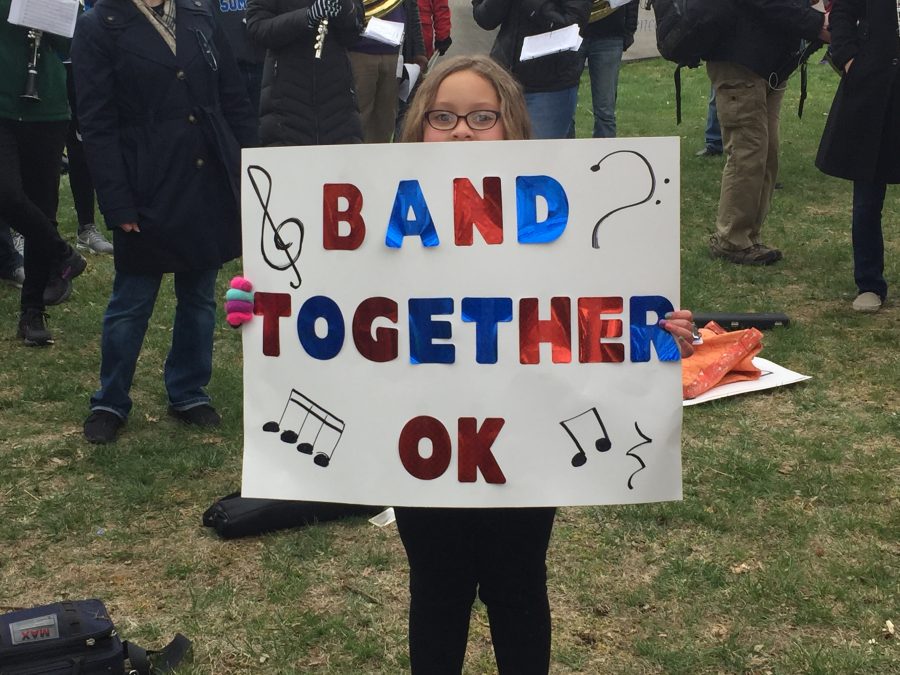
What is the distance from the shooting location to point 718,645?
304 centimetres

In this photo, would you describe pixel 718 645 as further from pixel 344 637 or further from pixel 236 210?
pixel 236 210

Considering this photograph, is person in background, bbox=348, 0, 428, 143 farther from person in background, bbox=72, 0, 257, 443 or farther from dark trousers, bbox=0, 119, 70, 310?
person in background, bbox=72, 0, 257, 443

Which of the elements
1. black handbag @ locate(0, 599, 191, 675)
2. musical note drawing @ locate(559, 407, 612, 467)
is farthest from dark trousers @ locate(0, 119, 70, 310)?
musical note drawing @ locate(559, 407, 612, 467)

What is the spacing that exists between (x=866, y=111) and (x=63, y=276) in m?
4.14

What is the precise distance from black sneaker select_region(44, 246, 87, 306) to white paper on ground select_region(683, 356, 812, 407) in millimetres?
3131

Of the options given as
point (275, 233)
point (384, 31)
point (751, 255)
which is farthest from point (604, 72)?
point (275, 233)

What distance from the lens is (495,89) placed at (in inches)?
89.1

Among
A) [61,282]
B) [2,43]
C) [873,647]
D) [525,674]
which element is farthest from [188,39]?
[873,647]

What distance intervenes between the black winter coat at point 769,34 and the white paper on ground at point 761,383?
80.5 inches

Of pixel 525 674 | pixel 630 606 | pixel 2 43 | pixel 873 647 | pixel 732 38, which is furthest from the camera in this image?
pixel 732 38

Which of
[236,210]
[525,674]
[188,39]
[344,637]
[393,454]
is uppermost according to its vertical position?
[188,39]

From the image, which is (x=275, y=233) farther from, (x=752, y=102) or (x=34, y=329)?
(x=752, y=102)

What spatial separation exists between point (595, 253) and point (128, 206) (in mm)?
2464

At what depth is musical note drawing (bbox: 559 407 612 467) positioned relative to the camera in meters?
2.14
